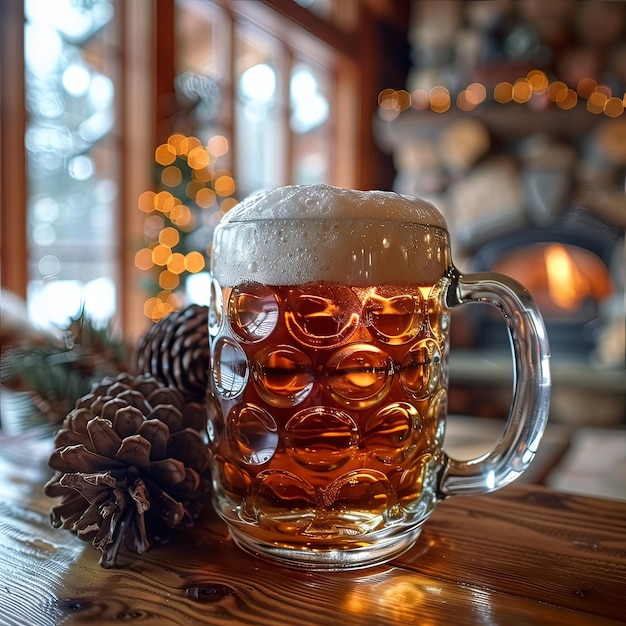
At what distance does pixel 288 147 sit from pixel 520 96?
1.59m

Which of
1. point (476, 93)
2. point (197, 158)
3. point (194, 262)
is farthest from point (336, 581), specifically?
point (476, 93)

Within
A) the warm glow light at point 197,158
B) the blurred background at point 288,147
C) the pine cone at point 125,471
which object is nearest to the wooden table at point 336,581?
the pine cone at point 125,471

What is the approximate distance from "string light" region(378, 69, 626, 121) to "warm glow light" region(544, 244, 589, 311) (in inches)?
30.9

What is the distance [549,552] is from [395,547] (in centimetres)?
12

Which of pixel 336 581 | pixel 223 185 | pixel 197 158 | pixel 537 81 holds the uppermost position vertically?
pixel 537 81

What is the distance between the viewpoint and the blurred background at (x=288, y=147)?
2.87 m

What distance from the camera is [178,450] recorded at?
50 cm

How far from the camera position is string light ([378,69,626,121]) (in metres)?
3.34

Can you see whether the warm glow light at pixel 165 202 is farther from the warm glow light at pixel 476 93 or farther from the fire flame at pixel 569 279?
the fire flame at pixel 569 279

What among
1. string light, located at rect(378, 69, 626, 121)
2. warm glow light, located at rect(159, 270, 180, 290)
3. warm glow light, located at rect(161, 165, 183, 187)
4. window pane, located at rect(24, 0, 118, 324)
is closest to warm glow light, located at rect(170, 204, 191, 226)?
warm glow light, located at rect(161, 165, 183, 187)

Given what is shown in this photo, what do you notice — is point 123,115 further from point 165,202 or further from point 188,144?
point 165,202

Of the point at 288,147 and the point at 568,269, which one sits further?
the point at 288,147

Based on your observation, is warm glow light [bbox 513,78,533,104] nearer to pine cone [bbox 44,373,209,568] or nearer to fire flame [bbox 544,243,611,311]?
fire flame [bbox 544,243,611,311]

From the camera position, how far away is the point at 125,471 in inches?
18.2
